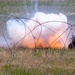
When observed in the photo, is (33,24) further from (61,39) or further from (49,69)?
(49,69)

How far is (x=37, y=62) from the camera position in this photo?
859 centimetres

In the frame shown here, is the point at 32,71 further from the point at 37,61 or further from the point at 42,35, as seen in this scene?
the point at 42,35

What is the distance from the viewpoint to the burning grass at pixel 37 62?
7.81 meters

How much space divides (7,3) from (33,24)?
37.6 ft

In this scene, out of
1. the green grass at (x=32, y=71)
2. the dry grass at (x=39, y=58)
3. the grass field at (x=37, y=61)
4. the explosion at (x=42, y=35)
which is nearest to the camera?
the green grass at (x=32, y=71)

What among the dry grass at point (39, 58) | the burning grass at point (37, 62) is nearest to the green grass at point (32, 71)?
the burning grass at point (37, 62)

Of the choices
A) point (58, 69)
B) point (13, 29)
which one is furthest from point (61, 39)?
point (58, 69)

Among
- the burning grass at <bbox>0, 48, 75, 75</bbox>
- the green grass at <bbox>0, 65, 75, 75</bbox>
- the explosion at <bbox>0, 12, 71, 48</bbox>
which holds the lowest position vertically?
the green grass at <bbox>0, 65, 75, 75</bbox>

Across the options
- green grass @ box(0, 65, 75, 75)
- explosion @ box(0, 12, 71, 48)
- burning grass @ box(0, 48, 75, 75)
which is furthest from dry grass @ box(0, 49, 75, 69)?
explosion @ box(0, 12, 71, 48)

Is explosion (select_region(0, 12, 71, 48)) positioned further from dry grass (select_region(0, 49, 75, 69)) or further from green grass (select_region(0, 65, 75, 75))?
green grass (select_region(0, 65, 75, 75))

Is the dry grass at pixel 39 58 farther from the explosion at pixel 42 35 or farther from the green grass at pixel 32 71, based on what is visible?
the explosion at pixel 42 35

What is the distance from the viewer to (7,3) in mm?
21625

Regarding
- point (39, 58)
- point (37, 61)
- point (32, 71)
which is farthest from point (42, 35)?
point (32, 71)

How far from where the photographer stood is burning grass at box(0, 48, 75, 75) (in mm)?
7810
